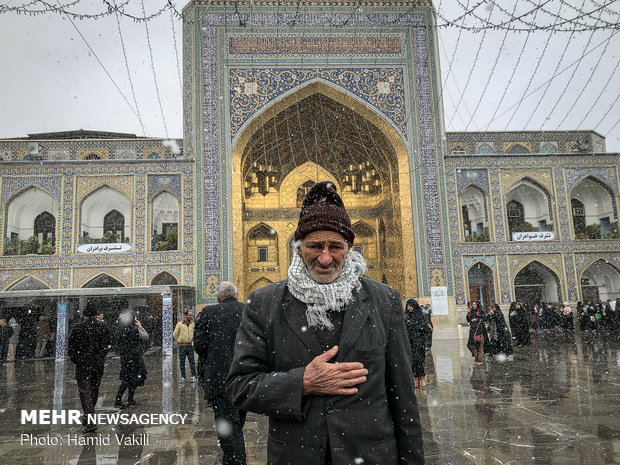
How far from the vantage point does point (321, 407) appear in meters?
1.39

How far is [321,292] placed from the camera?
4.82 feet

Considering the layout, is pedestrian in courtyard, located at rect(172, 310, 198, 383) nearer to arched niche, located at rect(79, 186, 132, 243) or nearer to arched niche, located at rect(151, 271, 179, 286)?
arched niche, located at rect(151, 271, 179, 286)

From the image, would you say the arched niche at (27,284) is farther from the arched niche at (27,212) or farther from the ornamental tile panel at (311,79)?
the ornamental tile panel at (311,79)

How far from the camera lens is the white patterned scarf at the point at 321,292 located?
146cm

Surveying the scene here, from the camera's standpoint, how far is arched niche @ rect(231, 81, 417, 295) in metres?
15.8

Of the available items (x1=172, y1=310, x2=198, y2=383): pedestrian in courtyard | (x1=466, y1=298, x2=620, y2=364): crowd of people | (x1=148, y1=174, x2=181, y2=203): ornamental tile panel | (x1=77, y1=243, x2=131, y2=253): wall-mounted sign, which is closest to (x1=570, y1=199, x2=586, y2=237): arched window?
(x1=466, y1=298, x2=620, y2=364): crowd of people

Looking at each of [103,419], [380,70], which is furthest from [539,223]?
[103,419]

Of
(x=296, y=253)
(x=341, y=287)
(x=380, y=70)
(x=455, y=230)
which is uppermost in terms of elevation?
(x=380, y=70)

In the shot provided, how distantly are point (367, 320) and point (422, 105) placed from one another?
1557 cm

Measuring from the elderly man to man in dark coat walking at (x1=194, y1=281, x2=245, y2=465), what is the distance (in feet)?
5.88

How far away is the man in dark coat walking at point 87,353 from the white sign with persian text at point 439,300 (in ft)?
38.5

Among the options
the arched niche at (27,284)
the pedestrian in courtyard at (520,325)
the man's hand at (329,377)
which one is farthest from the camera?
the arched niche at (27,284)

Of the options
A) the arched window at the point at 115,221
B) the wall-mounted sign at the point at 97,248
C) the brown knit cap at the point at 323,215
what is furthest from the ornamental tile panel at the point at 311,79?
the brown knit cap at the point at 323,215

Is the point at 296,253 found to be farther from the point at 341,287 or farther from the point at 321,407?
the point at 321,407
